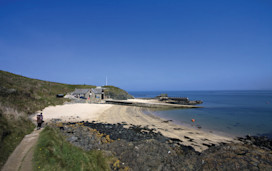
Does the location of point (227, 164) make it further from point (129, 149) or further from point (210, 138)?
point (210, 138)

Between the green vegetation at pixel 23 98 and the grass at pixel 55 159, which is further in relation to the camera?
the green vegetation at pixel 23 98

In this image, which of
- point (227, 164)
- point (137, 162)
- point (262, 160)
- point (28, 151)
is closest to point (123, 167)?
point (137, 162)

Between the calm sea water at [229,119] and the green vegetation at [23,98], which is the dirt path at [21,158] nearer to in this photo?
→ the green vegetation at [23,98]

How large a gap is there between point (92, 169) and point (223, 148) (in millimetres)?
12289

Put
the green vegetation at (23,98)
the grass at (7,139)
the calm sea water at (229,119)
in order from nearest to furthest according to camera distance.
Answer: the grass at (7,139) < the calm sea water at (229,119) < the green vegetation at (23,98)

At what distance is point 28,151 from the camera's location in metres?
7.58

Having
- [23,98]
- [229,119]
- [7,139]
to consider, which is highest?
[23,98]

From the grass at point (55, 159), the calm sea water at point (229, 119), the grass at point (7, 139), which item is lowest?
the calm sea water at point (229, 119)

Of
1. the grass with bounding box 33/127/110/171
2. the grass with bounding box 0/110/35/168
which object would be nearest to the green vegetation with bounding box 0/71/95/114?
the grass with bounding box 0/110/35/168

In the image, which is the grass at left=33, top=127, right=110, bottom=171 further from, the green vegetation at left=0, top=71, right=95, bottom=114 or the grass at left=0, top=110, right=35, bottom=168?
the green vegetation at left=0, top=71, right=95, bottom=114

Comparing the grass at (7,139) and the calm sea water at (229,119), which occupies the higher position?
the grass at (7,139)

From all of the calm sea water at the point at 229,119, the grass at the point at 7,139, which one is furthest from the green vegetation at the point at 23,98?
the calm sea water at the point at 229,119

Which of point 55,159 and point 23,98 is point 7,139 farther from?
point 23,98

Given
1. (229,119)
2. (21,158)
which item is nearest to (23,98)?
(21,158)
